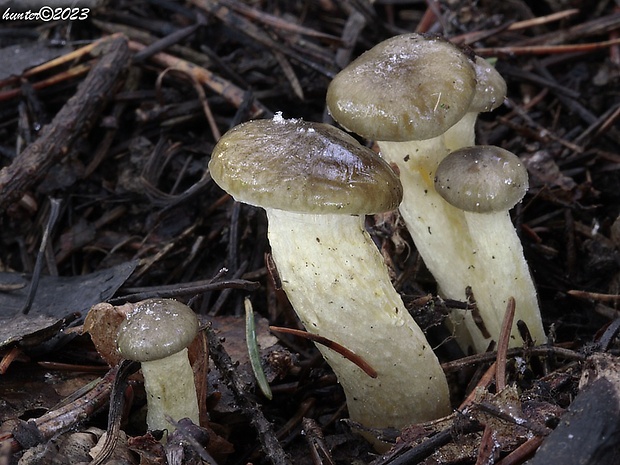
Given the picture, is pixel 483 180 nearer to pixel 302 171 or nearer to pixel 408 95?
pixel 408 95

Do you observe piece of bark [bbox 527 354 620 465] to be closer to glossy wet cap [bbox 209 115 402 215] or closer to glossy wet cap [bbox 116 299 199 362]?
glossy wet cap [bbox 209 115 402 215]

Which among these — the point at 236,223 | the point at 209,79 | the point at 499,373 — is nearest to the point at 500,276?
the point at 499,373

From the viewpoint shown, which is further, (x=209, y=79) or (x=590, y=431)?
(x=209, y=79)

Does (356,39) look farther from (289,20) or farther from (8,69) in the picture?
(8,69)

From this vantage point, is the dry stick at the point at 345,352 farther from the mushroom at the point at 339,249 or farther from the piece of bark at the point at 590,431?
the piece of bark at the point at 590,431

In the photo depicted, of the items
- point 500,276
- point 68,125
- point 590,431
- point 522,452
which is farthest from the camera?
point 68,125

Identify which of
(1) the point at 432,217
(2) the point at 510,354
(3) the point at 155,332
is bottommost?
(2) the point at 510,354

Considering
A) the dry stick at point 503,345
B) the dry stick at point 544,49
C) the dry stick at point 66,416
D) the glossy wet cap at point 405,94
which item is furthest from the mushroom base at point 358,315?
the dry stick at point 544,49
